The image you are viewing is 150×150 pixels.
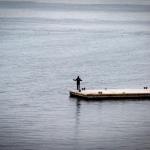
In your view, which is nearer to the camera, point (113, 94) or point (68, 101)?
point (113, 94)

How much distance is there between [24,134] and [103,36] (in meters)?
66.3

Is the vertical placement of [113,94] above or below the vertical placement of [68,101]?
above

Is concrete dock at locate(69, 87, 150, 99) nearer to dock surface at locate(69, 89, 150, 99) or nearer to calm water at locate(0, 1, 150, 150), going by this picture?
dock surface at locate(69, 89, 150, 99)

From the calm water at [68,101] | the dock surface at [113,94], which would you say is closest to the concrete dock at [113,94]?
the dock surface at [113,94]

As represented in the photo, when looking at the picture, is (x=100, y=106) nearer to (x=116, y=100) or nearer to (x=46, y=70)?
(x=116, y=100)

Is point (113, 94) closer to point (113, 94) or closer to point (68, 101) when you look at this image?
point (113, 94)

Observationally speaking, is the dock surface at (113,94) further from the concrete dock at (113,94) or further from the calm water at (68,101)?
the calm water at (68,101)

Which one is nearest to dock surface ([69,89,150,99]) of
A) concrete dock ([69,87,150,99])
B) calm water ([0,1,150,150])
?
concrete dock ([69,87,150,99])

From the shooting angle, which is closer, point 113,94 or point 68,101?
point 113,94

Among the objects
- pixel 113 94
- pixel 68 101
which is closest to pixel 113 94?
pixel 113 94

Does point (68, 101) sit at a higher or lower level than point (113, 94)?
lower

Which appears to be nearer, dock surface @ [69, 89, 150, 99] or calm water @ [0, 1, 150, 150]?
calm water @ [0, 1, 150, 150]

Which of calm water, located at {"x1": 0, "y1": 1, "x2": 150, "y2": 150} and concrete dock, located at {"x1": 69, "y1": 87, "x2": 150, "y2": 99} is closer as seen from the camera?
calm water, located at {"x1": 0, "y1": 1, "x2": 150, "y2": 150}

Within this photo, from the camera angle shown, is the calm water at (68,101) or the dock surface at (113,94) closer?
the calm water at (68,101)
